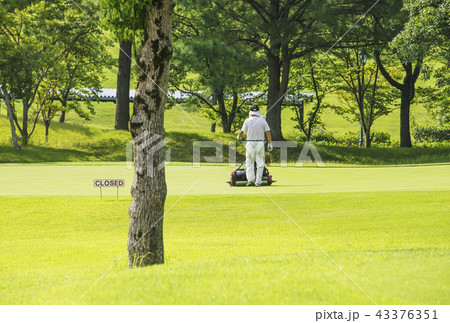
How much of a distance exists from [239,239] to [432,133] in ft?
141

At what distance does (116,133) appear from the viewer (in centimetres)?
3597

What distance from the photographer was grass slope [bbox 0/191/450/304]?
5.57 meters

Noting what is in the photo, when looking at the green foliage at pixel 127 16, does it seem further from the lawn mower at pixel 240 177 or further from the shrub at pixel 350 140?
the shrub at pixel 350 140

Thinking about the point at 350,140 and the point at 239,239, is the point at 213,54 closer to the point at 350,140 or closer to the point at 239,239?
the point at 239,239

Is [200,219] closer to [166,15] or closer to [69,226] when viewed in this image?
[69,226]

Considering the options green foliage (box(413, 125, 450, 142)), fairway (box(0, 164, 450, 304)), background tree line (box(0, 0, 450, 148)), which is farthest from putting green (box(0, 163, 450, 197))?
green foliage (box(413, 125, 450, 142))

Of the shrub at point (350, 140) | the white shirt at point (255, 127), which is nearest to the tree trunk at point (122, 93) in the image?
the white shirt at point (255, 127)

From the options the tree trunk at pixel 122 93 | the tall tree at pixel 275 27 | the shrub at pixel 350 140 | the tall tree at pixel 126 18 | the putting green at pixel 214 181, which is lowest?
the putting green at pixel 214 181

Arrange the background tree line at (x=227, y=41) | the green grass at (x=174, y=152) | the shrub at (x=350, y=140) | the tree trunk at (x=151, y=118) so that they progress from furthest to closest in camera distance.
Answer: the shrub at (x=350, y=140), the green grass at (x=174, y=152), the background tree line at (x=227, y=41), the tree trunk at (x=151, y=118)

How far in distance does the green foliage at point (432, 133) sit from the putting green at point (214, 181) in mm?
27586

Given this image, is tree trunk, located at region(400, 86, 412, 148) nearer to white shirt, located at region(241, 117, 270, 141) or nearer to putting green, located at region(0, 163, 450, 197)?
putting green, located at region(0, 163, 450, 197)

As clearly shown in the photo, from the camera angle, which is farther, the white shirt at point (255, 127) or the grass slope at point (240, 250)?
the white shirt at point (255, 127)

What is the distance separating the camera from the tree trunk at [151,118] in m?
7.83

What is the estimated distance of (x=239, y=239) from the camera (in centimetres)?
1123
